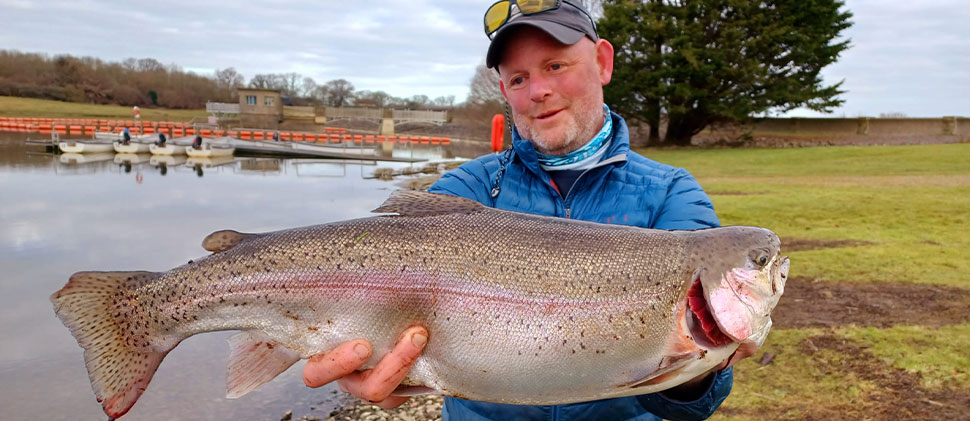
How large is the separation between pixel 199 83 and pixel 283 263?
14070 cm

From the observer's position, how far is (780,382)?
6.34 metres

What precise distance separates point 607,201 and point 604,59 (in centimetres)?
96

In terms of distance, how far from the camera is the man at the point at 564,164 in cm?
323

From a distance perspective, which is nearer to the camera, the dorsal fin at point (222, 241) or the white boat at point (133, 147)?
the dorsal fin at point (222, 241)

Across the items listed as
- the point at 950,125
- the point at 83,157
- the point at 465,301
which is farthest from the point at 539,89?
the point at 950,125

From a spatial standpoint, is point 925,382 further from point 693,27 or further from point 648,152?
point 693,27

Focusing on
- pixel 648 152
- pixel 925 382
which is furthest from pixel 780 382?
pixel 648 152

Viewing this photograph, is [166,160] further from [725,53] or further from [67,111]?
[67,111]

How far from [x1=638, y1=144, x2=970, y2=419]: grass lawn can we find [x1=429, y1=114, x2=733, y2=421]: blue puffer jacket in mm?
3137

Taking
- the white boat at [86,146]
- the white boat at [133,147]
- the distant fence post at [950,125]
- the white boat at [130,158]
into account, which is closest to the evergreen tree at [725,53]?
the distant fence post at [950,125]

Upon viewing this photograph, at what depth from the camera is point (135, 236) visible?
683 inches

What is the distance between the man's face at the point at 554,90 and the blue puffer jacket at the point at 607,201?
0.48 feet

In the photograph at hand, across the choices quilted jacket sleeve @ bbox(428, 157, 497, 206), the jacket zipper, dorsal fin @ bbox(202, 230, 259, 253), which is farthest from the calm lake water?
the jacket zipper

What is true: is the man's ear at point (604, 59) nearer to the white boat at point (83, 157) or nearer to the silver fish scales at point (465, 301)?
the silver fish scales at point (465, 301)
